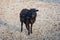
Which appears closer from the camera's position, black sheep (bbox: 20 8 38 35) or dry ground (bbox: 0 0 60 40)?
black sheep (bbox: 20 8 38 35)

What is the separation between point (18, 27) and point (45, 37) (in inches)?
57.7

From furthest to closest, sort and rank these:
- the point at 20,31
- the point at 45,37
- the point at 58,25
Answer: the point at 58,25
the point at 20,31
the point at 45,37

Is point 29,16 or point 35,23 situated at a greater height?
point 29,16

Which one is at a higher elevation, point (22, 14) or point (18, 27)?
point (22, 14)

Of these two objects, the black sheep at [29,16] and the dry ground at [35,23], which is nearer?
the black sheep at [29,16]

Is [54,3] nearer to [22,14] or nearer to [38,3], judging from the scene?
[38,3]

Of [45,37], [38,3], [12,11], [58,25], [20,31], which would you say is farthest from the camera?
[38,3]

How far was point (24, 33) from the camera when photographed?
7621 mm

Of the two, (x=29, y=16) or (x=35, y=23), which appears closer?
(x=29, y=16)

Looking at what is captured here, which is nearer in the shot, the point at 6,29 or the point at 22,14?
the point at 22,14

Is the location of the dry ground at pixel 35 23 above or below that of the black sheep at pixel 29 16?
below

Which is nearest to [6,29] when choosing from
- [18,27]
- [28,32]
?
[18,27]

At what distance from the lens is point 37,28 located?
816 centimetres

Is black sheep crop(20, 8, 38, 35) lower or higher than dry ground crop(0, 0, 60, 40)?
higher
